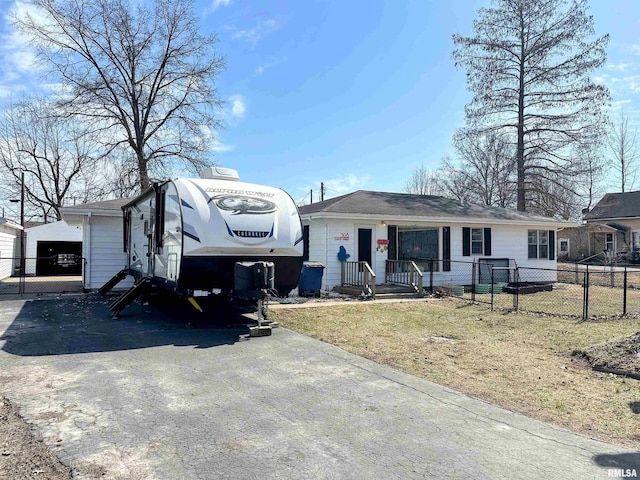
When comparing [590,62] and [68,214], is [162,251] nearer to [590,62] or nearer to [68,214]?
[68,214]

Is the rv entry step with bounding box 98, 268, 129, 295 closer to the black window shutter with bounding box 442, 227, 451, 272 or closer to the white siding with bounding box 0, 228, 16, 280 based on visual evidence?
the black window shutter with bounding box 442, 227, 451, 272

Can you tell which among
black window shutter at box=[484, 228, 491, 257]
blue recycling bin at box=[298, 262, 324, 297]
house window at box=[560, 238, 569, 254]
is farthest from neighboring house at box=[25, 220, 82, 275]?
house window at box=[560, 238, 569, 254]

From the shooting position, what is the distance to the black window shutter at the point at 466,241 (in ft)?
53.4

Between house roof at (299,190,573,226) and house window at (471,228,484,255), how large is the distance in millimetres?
573

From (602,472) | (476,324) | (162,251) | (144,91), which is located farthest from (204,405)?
(144,91)

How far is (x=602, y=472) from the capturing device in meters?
3.20

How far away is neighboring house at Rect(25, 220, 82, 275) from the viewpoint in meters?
23.7

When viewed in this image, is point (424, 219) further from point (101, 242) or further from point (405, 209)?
point (101, 242)

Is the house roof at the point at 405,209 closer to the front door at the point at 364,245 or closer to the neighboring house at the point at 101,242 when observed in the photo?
the front door at the point at 364,245

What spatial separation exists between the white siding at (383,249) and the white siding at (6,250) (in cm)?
1486

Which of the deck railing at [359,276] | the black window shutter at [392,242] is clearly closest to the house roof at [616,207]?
the black window shutter at [392,242]

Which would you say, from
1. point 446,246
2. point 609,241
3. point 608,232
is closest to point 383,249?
point 446,246

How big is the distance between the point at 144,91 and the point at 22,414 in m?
22.9

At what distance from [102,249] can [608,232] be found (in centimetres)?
3514
